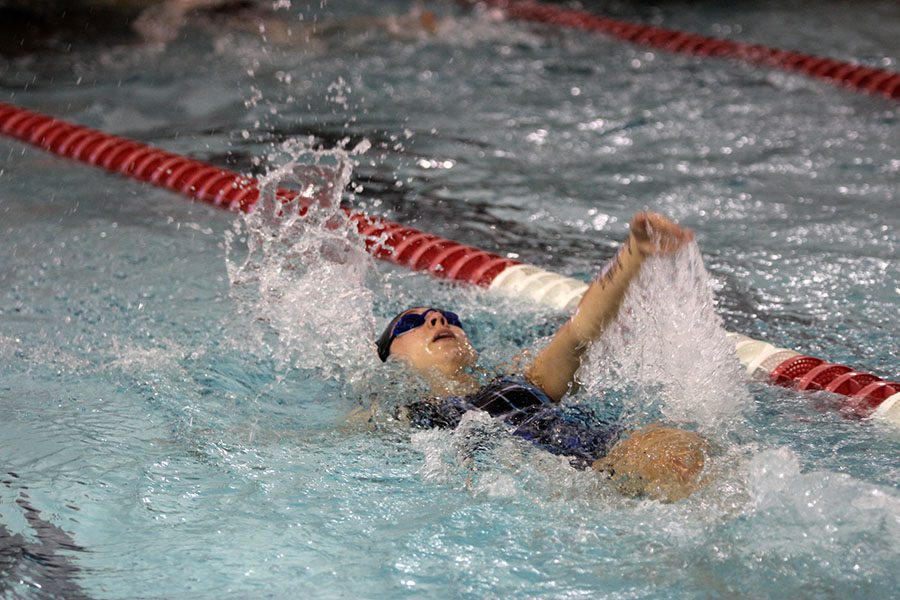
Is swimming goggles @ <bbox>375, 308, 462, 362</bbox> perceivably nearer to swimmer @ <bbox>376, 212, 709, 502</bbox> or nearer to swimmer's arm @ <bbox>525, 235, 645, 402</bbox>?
swimmer @ <bbox>376, 212, 709, 502</bbox>

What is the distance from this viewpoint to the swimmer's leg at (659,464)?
2322 mm

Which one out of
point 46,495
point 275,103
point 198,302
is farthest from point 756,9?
point 46,495

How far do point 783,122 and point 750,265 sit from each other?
191 cm

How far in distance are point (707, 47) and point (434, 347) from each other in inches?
197

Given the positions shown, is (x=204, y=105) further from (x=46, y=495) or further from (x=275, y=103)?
(x=46, y=495)

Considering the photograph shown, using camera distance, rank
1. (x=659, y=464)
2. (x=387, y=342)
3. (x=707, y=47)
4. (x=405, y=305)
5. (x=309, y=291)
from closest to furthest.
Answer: (x=659, y=464), (x=387, y=342), (x=309, y=291), (x=405, y=305), (x=707, y=47)

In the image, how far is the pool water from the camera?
2262mm

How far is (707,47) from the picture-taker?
7.12 meters

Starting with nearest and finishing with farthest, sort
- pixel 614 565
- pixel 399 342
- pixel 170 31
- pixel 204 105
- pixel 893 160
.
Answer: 1. pixel 614 565
2. pixel 399 342
3. pixel 893 160
4. pixel 204 105
5. pixel 170 31

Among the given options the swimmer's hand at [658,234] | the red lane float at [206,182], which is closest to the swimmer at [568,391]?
the swimmer's hand at [658,234]

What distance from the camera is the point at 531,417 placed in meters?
2.62

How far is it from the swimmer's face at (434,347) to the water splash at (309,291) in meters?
0.20

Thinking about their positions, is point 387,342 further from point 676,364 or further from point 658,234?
point 658,234

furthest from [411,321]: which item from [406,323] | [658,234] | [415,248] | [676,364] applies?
[415,248]
